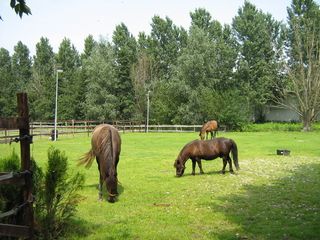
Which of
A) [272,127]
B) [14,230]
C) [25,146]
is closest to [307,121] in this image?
[272,127]

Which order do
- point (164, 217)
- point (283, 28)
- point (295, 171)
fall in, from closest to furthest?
point (164, 217)
point (295, 171)
point (283, 28)

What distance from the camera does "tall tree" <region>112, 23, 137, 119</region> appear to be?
5731cm

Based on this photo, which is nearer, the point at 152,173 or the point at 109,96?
the point at 152,173

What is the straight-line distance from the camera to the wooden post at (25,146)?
4.82 metres

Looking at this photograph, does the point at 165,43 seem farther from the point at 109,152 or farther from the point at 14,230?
the point at 14,230

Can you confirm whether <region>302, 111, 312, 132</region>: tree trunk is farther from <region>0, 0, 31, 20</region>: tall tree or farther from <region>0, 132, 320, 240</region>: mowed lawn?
<region>0, 0, 31, 20</region>: tall tree

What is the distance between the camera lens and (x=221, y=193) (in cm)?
1024

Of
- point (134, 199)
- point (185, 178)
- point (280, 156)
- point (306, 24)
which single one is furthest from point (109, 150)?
point (306, 24)

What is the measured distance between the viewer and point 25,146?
4840 mm

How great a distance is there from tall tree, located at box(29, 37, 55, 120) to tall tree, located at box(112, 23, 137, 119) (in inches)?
533

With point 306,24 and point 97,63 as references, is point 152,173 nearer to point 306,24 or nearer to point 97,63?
point 97,63

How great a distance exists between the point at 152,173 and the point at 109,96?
41.5 m

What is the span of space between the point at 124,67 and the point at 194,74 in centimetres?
1523

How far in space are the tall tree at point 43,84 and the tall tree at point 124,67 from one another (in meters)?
13.5
